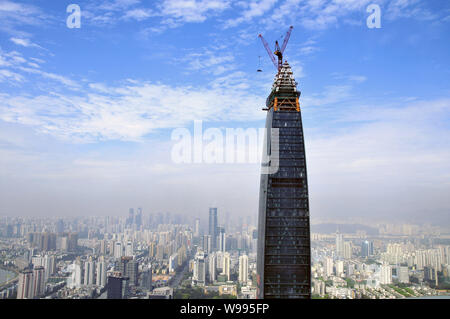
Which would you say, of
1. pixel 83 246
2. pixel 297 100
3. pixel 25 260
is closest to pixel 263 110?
pixel 297 100

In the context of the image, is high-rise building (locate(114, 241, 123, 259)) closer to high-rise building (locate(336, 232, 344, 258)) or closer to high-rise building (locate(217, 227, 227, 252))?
high-rise building (locate(217, 227, 227, 252))

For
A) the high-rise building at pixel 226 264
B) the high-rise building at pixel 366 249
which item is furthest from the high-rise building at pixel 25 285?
the high-rise building at pixel 366 249

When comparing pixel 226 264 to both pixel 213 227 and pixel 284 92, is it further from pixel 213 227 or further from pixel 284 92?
pixel 284 92

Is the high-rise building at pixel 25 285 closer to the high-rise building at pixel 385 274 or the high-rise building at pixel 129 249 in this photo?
the high-rise building at pixel 129 249

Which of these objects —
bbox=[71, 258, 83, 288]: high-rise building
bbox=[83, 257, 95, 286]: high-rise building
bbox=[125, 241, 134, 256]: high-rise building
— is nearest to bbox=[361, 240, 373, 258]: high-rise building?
bbox=[125, 241, 134, 256]: high-rise building

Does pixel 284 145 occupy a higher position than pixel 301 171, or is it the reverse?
pixel 284 145
